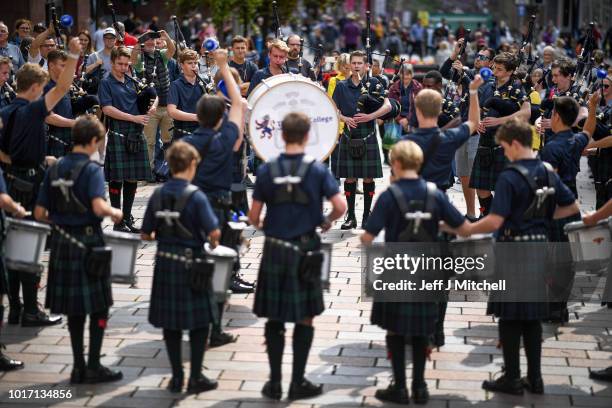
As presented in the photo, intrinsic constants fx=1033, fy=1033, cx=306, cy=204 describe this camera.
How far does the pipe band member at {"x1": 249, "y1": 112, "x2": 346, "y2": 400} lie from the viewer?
221 inches

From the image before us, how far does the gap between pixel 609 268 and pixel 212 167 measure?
9.05 ft

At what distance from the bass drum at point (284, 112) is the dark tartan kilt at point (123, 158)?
6.25ft

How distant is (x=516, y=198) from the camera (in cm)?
572

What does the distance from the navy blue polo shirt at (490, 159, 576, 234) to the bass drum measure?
7.54ft

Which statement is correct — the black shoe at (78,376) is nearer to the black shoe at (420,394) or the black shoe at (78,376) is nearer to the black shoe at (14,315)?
the black shoe at (14,315)

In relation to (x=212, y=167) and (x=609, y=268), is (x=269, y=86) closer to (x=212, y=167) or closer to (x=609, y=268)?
(x=212, y=167)

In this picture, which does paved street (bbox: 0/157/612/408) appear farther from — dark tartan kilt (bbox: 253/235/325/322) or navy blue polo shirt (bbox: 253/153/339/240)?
navy blue polo shirt (bbox: 253/153/339/240)

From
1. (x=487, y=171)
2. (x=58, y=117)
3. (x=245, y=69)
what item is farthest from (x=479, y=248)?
(x=245, y=69)

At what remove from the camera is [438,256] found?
235 inches

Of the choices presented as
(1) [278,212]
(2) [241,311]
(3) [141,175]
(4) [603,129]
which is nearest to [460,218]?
(1) [278,212]

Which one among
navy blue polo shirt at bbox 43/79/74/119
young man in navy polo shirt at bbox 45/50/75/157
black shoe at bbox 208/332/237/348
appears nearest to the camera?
black shoe at bbox 208/332/237/348

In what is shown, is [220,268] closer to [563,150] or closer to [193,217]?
[193,217]

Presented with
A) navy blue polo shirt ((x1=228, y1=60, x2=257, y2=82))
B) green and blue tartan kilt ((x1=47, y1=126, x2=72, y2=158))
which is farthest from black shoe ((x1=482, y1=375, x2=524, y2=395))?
navy blue polo shirt ((x1=228, y1=60, x2=257, y2=82))

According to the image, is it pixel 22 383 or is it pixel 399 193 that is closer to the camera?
pixel 399 193
